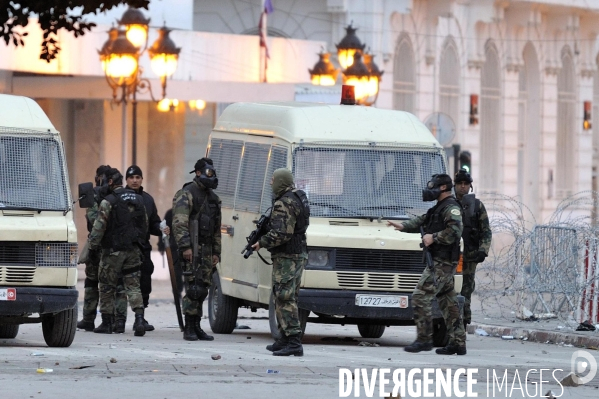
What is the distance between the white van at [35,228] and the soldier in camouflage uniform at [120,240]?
1366 millimetres

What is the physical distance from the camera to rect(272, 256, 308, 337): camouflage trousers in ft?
48.1

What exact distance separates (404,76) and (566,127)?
857 centimetres

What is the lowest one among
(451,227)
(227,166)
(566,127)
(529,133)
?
(451,227)

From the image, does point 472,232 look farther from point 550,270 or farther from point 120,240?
point 120,240

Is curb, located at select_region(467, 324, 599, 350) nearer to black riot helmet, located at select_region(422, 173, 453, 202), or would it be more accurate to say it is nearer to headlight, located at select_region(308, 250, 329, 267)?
black riot helmet, located at select_region(422, 173, 453, 202)

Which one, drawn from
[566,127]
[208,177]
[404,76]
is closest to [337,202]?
[208,177]

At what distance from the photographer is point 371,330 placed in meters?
18.0

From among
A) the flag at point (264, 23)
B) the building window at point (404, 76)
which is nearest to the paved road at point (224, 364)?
the flag at point (264, 23)

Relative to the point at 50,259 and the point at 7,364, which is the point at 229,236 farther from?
the point at 7,364

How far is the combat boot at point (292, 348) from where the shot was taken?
1464cm

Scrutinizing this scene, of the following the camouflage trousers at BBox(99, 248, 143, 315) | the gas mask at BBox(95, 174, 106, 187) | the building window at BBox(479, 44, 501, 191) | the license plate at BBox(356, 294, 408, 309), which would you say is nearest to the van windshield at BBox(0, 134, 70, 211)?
the camouflage trousers at BBox(99, 248, 143, 315)

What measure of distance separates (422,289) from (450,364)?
102 centimetres

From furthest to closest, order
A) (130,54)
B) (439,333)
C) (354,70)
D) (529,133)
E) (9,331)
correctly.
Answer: (529,133) → (354,70) → (130,54) → (9,331) → (439,333)

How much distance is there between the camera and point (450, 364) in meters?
14.3
